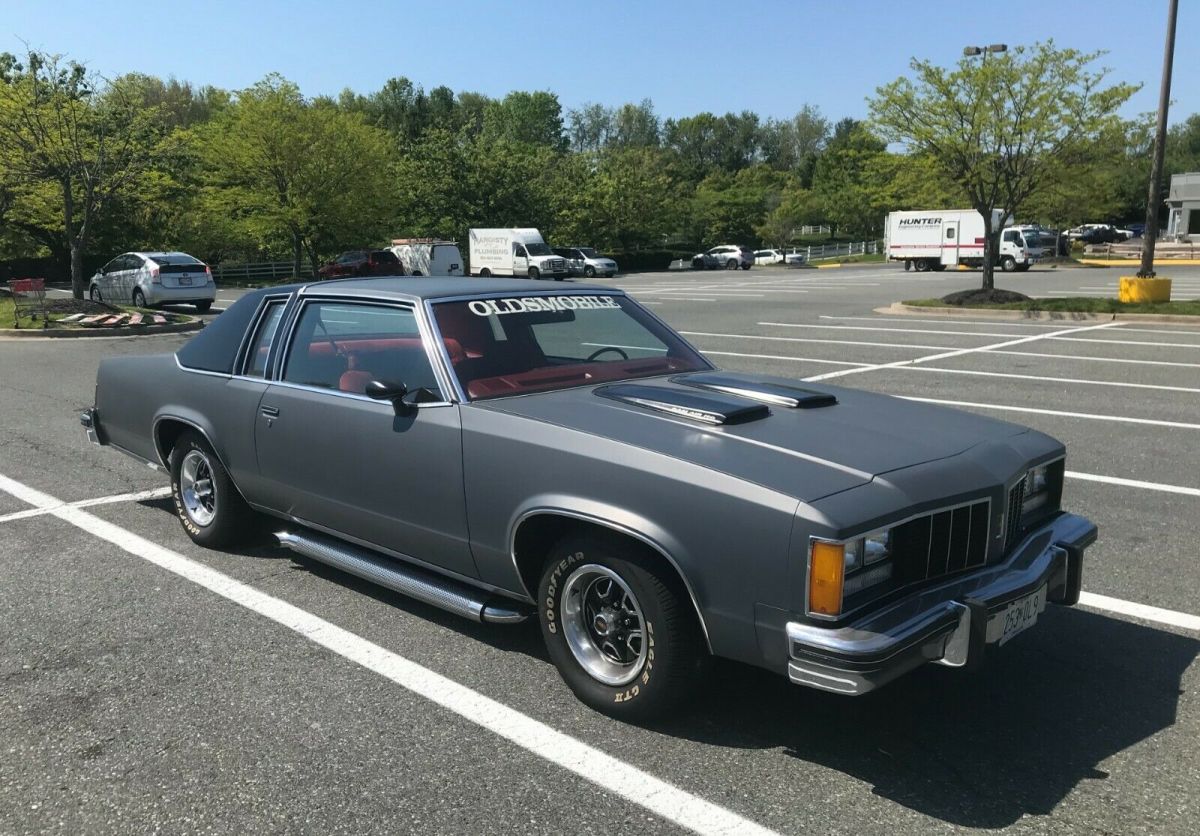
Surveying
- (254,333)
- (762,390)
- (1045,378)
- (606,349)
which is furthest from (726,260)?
(762,390)

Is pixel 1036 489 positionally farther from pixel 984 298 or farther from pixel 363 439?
pixel 984 298

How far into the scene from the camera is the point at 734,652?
10.4 ft

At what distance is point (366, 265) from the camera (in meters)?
37.6

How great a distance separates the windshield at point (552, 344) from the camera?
14.0ft

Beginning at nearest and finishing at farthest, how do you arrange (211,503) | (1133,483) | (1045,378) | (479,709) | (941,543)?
(941,543) < (479,709) < (211,503) < (1133,483) < (1045,378)

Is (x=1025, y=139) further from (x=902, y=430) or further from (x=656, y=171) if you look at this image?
(x=656, y=171)

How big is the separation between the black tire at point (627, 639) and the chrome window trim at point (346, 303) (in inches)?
36.6

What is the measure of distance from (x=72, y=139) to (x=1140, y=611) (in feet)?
70.7

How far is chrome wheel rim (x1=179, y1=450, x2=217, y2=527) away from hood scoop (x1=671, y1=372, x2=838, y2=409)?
8.92 feet

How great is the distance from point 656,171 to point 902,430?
8391 centimetres

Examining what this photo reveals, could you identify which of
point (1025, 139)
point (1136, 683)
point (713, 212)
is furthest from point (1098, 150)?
point (713, 212)

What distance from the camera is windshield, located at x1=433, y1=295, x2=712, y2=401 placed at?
425cm

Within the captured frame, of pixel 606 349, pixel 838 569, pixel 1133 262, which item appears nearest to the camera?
pixel 838 569

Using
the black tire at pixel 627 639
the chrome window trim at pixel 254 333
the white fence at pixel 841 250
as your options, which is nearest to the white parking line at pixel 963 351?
the chrome window trim at pixel 254 333
